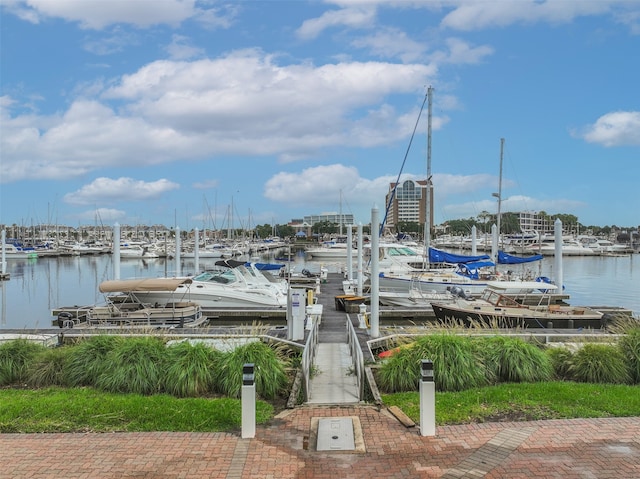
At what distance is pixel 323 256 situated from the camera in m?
88.4

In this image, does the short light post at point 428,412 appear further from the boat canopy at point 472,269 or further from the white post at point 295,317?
the boat canopy at point 472,269

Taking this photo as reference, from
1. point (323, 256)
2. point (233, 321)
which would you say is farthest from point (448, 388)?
point (323, 256)

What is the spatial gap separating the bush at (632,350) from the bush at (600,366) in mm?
93

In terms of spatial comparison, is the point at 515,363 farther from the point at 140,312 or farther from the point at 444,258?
the point at 444,258

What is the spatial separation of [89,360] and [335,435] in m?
5.56

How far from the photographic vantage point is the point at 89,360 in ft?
32.4

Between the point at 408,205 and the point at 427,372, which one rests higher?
the point at 408,205

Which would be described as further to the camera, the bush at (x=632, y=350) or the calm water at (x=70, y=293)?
the calm water at (x=70, y=293)

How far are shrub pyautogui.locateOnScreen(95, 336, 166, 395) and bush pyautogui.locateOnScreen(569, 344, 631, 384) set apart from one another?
26.4 feet

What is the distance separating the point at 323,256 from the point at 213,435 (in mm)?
81344

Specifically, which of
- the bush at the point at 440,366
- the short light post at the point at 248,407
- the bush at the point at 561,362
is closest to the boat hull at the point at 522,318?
the bush at the point at 561,362

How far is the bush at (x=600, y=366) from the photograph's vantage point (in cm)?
962

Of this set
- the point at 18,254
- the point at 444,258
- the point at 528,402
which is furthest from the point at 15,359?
the point at 18,254

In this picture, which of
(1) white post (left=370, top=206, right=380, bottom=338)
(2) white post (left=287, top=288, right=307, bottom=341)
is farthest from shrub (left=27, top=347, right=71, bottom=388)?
(1) white post (left=370, top=206, right=380, bottom=338)
